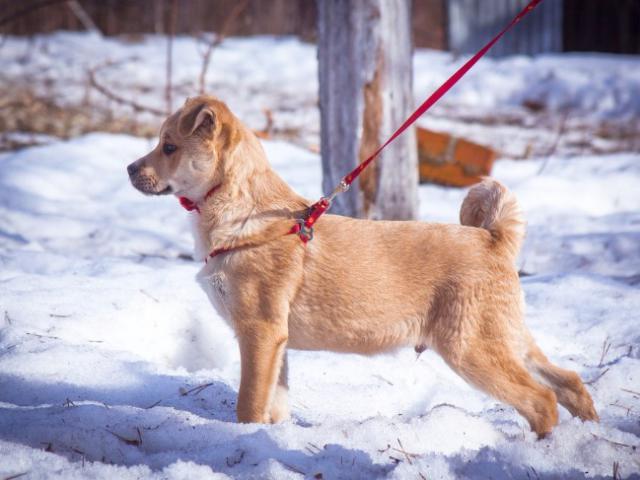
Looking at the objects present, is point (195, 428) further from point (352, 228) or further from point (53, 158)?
point (53, 158)

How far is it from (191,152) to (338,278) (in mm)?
909

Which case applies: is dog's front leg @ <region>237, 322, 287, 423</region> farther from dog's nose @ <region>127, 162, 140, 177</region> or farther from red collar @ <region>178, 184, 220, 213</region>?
dog's nose @ <region>127, 162, 140, 177</region>

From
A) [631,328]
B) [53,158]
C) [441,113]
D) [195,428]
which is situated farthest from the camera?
[441,113]

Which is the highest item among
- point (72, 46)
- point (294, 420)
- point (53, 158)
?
point (72, 46)

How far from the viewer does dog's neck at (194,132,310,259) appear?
2.98 metres

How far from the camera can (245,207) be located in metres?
3.03

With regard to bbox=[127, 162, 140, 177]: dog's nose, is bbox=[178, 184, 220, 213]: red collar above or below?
below

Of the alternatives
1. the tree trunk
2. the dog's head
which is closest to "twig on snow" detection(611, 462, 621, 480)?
the dog's head

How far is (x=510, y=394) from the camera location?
2.81 meters

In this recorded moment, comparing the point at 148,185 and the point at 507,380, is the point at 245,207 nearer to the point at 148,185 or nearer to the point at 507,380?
the point at 148,185

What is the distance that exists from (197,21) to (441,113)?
30.6ft

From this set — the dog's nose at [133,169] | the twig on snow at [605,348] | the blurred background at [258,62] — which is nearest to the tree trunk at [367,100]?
the twig on snow at [605,348]

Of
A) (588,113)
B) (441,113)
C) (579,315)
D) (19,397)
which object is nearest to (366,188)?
(579,315)

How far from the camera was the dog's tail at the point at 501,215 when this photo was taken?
119 inches
